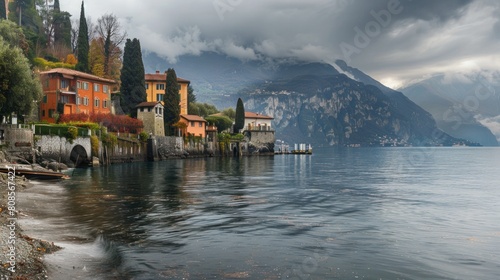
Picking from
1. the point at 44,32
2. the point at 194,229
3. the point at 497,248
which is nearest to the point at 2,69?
the point at 194,229

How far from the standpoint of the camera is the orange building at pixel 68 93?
81.4 m

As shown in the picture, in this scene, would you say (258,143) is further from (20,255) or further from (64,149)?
(20,255)

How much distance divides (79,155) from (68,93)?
21868 millimetres

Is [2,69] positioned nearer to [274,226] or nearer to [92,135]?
[92,135]

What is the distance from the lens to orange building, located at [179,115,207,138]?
109m

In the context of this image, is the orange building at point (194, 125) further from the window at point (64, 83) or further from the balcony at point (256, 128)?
the window at point (64, 83)

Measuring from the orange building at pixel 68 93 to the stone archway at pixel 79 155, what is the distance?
16.8 metres

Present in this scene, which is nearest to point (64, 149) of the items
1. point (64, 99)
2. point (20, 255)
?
point (64, 99)

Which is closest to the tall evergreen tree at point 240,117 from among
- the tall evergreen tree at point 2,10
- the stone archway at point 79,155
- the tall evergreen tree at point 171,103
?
the tall evergreen tree at point 171,103

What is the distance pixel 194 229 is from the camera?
20.6 m

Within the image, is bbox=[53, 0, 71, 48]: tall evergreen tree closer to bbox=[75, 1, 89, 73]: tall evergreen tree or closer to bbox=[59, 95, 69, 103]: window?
bbox=[75, 1, 89, 73]: tall evergreen tree

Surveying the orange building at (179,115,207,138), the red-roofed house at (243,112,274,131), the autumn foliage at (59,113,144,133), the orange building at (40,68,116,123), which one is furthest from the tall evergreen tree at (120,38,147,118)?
the red-roofed house at (243,112,274,131)

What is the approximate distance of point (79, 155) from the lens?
6681 centimetres

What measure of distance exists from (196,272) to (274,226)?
28.8ft
